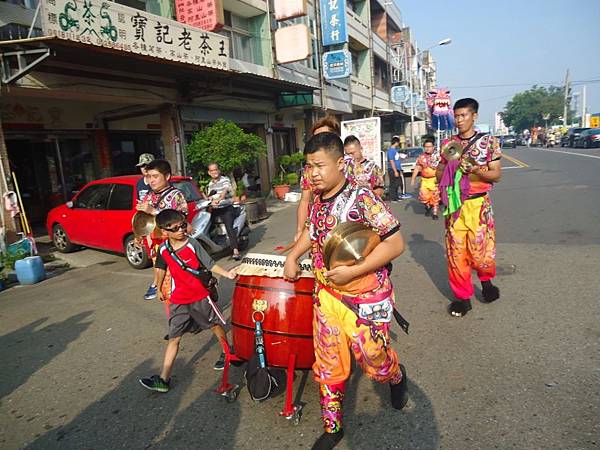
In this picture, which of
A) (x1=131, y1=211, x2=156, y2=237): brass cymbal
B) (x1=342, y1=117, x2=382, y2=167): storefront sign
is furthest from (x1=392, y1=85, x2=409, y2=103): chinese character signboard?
(x1=131, y1=211, x2=156, y2=237): brass cymbal

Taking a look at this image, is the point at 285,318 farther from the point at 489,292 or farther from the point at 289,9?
the point at 289,9

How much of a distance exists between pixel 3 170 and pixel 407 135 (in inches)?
1870

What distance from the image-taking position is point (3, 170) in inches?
303

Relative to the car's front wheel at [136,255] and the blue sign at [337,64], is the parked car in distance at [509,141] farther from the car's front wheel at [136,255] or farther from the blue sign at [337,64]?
the car's front wheel at [136,255]

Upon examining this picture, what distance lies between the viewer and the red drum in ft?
8.07

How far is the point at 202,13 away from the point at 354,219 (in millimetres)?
11035

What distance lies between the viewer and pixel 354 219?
2088 mm

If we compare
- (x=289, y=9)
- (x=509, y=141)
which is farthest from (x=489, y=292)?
(x=509, y=141)

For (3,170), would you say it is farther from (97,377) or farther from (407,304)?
(407,304)

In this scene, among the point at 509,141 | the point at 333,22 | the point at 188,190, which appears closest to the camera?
the point at 188,190

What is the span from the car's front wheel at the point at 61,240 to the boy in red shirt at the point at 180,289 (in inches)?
254

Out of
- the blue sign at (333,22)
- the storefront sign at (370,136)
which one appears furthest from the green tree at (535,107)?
the storefront sign at (370,136)

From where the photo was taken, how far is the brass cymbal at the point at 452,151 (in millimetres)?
3783

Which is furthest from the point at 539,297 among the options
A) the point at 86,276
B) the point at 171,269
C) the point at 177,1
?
the point at 177,1
